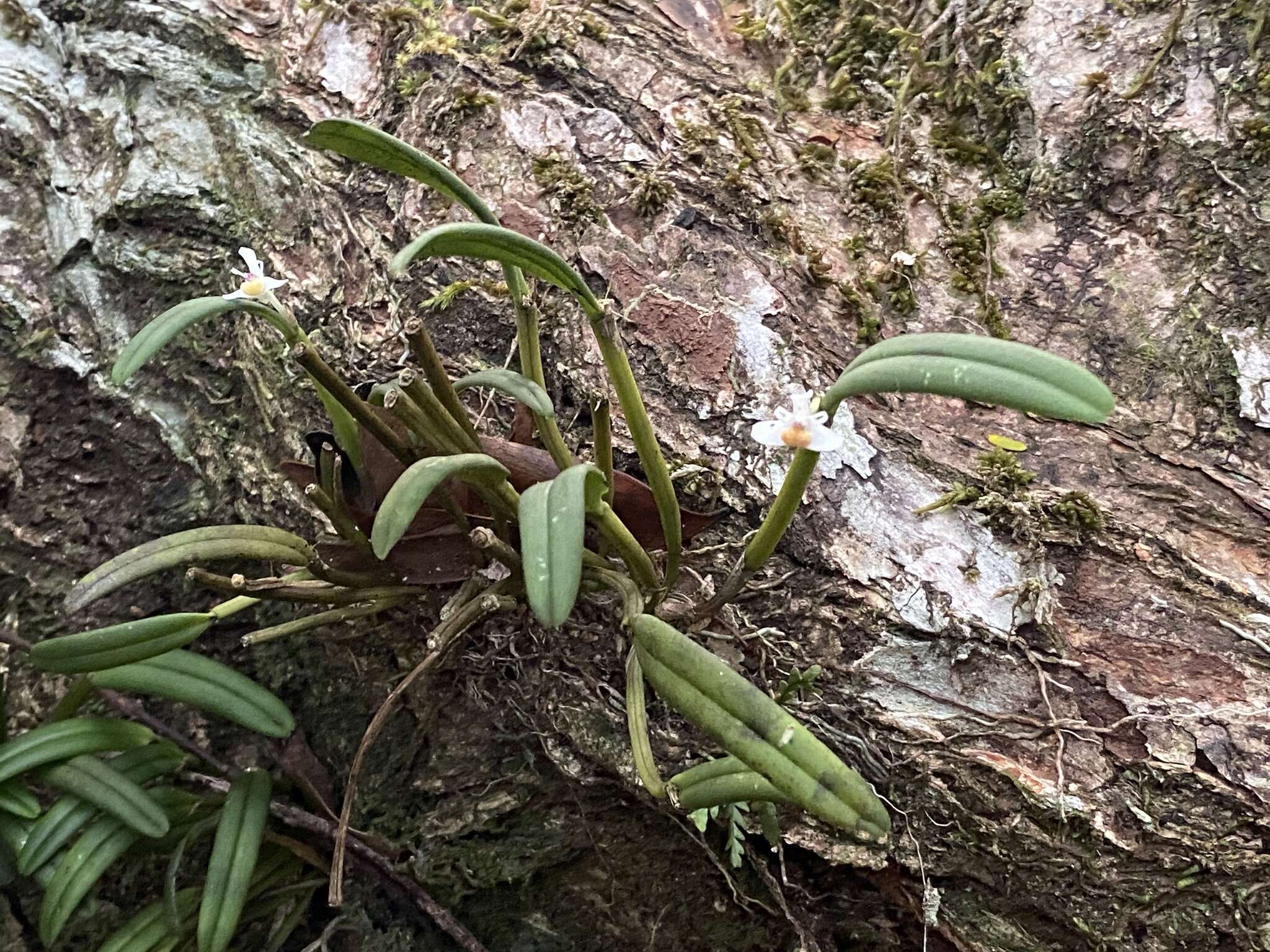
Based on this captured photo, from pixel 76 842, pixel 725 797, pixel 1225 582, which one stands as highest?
pixel 1225 582

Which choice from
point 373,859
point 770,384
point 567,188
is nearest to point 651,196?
point 567,188

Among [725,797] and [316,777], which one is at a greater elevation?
[725,797]

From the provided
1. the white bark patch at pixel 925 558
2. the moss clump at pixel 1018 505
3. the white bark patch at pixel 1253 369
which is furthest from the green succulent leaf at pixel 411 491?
the white bark patch at pixel 1253 369

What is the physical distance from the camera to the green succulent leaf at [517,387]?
852 mm

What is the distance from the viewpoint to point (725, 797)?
2.72ft

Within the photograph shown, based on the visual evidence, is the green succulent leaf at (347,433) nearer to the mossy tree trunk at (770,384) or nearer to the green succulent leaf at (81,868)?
the mossy tree trunk at (770,384)

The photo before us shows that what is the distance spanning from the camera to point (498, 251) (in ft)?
2.75

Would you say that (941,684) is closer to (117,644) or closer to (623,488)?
(623,488)

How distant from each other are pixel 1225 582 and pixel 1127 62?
0.80 meters

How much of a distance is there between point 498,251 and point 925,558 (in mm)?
590

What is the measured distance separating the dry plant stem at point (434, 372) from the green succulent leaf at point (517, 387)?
0.07 ft

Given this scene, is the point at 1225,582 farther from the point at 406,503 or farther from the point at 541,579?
the point at 406,503

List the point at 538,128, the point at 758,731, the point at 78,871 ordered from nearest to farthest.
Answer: the point at 758,731 < the point at 78,871 < the point at 538,128

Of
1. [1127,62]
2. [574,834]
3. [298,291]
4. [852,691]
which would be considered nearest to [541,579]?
[852,691]
